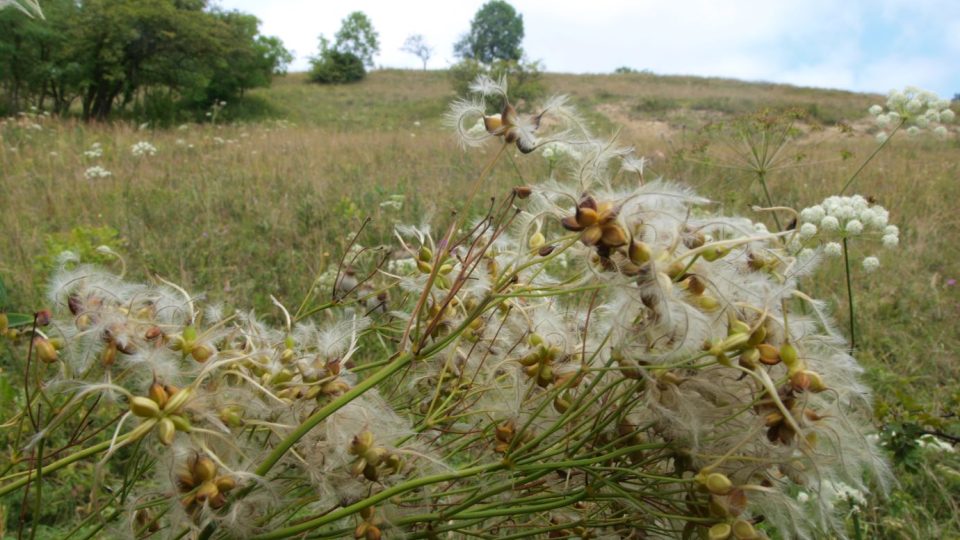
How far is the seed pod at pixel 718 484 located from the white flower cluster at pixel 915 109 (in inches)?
112

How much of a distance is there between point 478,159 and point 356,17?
2483 inches

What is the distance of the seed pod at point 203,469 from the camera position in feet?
2.76

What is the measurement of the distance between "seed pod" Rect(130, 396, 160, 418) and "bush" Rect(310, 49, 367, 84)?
145 ft

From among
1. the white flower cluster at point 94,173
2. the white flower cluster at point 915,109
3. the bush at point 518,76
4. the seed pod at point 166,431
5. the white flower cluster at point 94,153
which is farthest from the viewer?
the bush at point 518,76

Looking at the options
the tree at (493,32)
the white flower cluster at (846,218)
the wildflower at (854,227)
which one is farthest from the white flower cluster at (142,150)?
the tree at (493,32)

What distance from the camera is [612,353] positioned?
92cm

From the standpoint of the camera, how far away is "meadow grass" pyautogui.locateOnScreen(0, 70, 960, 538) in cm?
367

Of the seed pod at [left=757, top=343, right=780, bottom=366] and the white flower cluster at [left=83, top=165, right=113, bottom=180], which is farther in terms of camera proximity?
the white flower cluster at [left=83, top=165, right=113, bottom=180]

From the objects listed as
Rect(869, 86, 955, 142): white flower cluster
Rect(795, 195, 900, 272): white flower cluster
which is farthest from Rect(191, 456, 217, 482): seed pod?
Rect(869, 86, 955, 142): white flower cluster

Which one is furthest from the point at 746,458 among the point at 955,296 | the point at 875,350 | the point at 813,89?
the point at 813,89

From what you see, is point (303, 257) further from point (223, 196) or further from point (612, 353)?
point (612, 353)

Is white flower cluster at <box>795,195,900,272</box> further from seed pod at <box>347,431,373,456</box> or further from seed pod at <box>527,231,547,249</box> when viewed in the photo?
seed pod at <box>347,431,373,456</box>

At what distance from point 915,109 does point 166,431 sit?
3.41 meters

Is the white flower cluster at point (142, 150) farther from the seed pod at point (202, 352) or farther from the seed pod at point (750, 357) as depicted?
the seed pod at point (750, 357)
